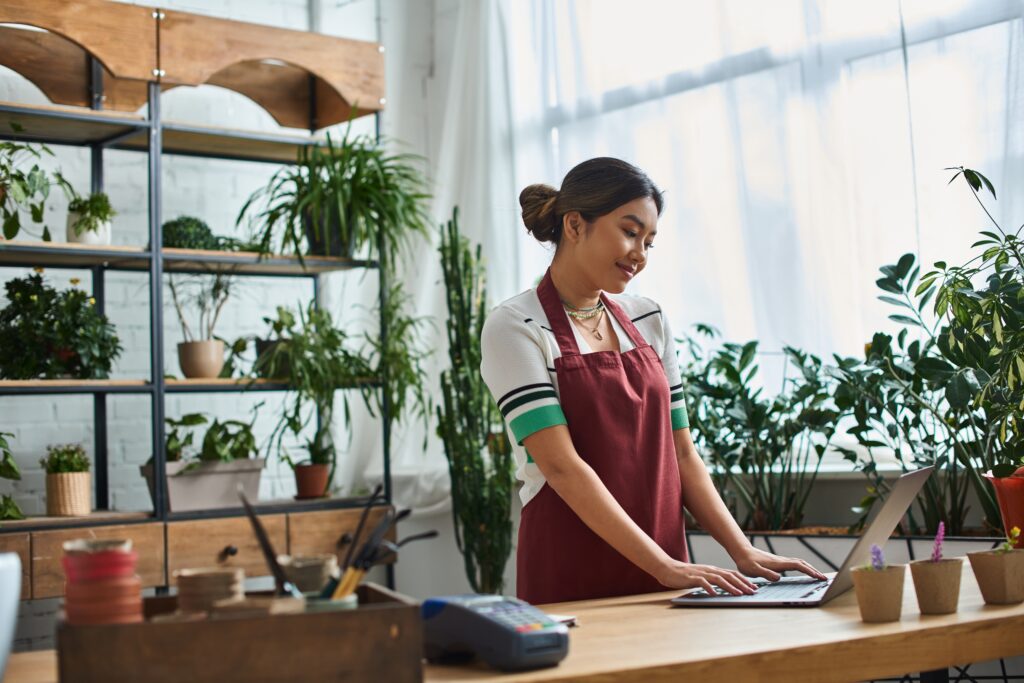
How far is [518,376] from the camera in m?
2.19

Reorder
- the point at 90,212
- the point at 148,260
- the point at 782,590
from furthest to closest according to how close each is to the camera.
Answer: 1. the point at 148,260
2. the point at 90,212
3. the point at 782,590

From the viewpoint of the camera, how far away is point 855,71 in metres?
3.81

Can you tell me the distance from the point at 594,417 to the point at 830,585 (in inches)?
24.4

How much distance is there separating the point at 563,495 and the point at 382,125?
3.70m

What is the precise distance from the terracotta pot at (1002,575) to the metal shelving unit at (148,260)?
2943 millimetres

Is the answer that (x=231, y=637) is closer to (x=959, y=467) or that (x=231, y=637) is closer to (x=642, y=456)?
(x=642, y=456)

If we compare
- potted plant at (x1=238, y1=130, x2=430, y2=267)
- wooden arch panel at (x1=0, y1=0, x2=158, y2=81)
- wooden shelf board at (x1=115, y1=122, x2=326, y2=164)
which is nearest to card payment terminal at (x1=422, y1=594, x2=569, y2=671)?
potted plant at (x1=238, y1=130, x2=430, y2=267)

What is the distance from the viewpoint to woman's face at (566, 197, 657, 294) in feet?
7.65

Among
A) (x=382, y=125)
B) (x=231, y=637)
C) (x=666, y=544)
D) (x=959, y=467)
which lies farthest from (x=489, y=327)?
(x=382, y=125)

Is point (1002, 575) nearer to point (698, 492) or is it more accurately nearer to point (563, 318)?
point (698, 492)

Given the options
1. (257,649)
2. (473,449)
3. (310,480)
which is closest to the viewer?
(257,649)

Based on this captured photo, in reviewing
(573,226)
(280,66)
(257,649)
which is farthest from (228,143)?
(257,649)

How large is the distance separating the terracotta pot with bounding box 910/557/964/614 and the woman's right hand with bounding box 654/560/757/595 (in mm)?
312

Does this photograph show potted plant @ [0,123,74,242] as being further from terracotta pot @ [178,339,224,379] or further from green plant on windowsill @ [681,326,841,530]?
green plant on windowsill @ [681,326,841,530]
